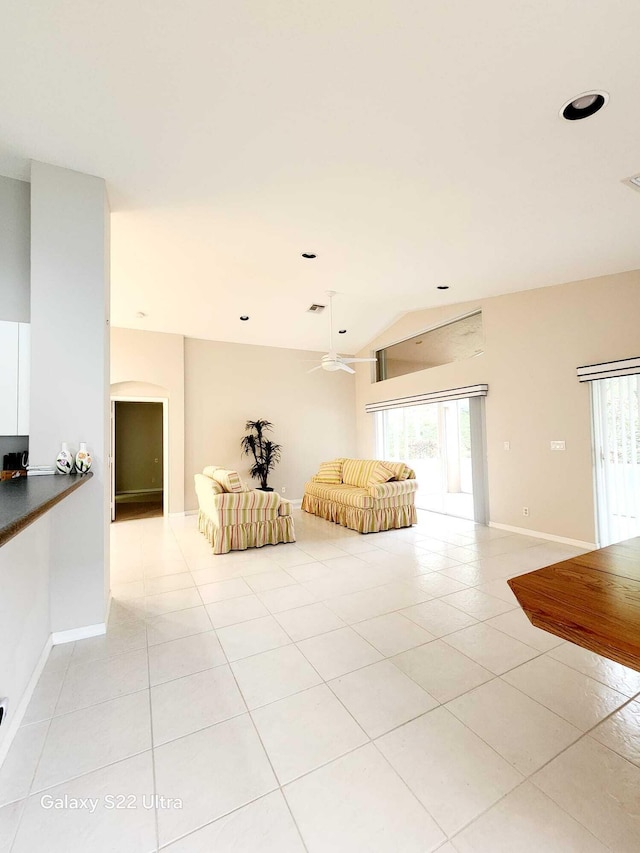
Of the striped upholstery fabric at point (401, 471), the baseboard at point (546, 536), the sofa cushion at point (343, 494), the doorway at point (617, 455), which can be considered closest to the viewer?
the doorway at point (617, 455)

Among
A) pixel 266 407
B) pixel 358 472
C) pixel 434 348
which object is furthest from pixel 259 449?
pixel 434 348

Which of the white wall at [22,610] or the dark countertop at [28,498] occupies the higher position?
the dark countertop at [28,498]

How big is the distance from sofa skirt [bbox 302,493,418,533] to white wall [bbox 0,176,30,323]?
13.8 ft

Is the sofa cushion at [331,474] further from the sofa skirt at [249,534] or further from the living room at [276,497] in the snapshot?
the living room at [276,497]

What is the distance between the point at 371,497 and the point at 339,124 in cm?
405

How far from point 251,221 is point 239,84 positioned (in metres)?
1.35

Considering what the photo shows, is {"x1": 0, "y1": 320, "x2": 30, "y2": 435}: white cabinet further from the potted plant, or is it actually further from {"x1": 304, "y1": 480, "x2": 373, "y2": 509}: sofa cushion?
the potted plant

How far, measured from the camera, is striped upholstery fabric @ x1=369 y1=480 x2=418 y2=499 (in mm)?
5090

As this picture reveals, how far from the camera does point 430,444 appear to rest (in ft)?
25.0

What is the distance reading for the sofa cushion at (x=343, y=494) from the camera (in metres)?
5.07

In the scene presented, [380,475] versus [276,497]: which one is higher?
[380,475]

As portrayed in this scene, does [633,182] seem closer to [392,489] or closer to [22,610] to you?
[392,489]

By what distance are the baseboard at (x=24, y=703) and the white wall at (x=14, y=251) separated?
2.22 m

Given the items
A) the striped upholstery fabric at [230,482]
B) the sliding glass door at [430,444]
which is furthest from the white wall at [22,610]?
the sliding glass door at [430,444]
